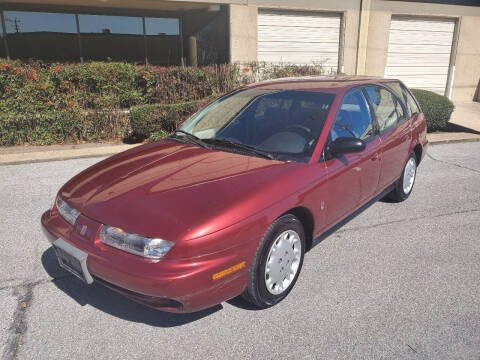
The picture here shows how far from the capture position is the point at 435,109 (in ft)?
32.1

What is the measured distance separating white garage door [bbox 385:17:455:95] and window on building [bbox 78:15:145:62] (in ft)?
31.2

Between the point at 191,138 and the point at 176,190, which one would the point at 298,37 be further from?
the point at 176,190

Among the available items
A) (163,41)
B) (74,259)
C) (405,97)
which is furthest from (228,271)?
(163,41)

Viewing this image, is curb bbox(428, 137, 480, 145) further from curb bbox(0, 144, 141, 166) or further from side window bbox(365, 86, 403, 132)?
curb bbox(0, 144, 141, 166)

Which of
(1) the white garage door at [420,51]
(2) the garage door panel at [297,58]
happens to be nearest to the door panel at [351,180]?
(2) the garage door panel at [297,58]

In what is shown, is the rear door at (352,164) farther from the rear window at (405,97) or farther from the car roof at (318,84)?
the rear window at (405,97)

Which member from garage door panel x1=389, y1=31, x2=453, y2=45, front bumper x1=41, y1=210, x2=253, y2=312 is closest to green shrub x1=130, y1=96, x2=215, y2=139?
front bumper x1=41, y1=210, x2=253, y2=312

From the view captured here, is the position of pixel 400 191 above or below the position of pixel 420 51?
below

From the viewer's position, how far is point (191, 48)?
1616 cm

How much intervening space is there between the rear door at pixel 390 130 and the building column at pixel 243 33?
8.11 meters

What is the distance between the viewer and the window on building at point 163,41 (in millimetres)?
15664

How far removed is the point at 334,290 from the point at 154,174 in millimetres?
1762

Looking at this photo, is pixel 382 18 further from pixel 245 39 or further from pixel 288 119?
pixel 288 119

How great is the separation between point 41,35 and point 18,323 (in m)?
14.4
